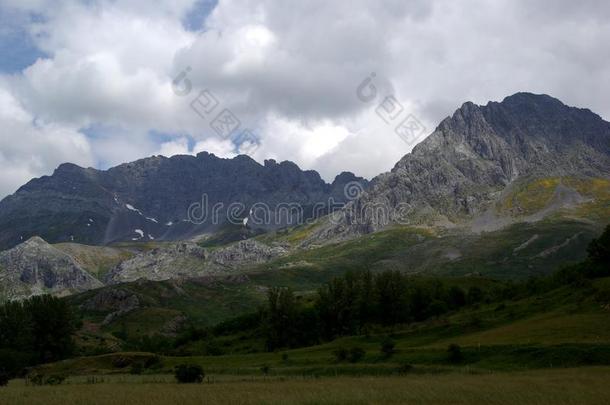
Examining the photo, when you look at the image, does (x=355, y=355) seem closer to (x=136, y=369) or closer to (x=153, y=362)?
(x=136, y=369)

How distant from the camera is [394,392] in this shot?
125 feet

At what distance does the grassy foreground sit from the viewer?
35.0m

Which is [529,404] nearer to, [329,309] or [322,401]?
[322,401]

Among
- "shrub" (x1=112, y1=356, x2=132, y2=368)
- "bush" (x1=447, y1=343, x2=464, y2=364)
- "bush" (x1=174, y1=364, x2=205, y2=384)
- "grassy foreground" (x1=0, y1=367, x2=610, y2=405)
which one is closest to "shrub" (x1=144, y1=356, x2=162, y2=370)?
"shrub" (x1=112, y1=356, x2=132, y2=368)

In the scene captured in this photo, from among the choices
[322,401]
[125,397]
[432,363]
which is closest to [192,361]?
[432,363]

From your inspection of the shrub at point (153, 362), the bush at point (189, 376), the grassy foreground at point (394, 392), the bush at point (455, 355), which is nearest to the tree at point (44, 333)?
the shrub at point (153, 362)

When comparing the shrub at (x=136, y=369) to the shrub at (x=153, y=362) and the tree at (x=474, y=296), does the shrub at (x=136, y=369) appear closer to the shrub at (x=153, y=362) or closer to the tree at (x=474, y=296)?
the shrub at (x=153, y=362)

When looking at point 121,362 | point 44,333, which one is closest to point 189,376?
point 121,362

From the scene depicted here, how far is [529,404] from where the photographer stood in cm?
3225

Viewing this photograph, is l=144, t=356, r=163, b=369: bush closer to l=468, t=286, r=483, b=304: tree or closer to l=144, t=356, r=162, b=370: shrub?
l=144, t=356, r=162, b=370: shrub

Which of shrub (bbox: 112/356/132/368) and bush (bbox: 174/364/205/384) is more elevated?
shrub (bbox: 112/356/132/368)

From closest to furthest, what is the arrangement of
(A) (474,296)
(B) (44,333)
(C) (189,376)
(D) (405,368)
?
(C) (189,376)
(D) (405,368)
(B) (44,333)
(A) (474,296)

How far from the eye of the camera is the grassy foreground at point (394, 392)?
115ft

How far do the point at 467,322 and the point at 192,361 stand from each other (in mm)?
40916
